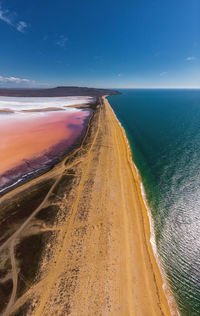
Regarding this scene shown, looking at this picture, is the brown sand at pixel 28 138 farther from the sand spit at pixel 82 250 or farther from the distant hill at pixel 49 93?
A: the distant hill at pixel 49 93

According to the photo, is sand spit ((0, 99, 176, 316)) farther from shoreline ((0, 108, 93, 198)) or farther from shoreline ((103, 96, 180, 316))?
shoreline ((0, 108, 93, 198))

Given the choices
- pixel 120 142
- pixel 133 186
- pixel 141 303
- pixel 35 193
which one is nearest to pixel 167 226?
pixel 133 186

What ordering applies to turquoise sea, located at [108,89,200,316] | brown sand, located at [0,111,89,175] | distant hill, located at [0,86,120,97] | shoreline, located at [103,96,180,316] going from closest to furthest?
shoreline, located at [103,96,180,316] → turquoise sea, located at [108,89,200,316] → brown sand, located at [0,111,89,175] → distant hill, located at [0,86,120,97]

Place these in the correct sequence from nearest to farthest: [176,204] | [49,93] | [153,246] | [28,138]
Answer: [153,246] → [176,204] → [28,138] → [49,93]

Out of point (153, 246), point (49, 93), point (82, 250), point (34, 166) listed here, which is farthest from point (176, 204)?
point (49, 93)

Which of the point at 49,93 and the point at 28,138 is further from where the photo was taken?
the point at 49,93

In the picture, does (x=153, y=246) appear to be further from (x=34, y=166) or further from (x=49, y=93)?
(x=49, y=93)

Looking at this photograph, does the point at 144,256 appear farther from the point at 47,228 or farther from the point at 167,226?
the point at 47,228

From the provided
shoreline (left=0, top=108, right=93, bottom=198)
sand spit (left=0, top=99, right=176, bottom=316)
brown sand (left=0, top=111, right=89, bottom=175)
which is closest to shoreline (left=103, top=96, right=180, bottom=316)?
sand spit (left=0, top=99, right=176, bottom=316)

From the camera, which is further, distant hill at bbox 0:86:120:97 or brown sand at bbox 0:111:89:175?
distant hill at bbox 0:86:120:97
